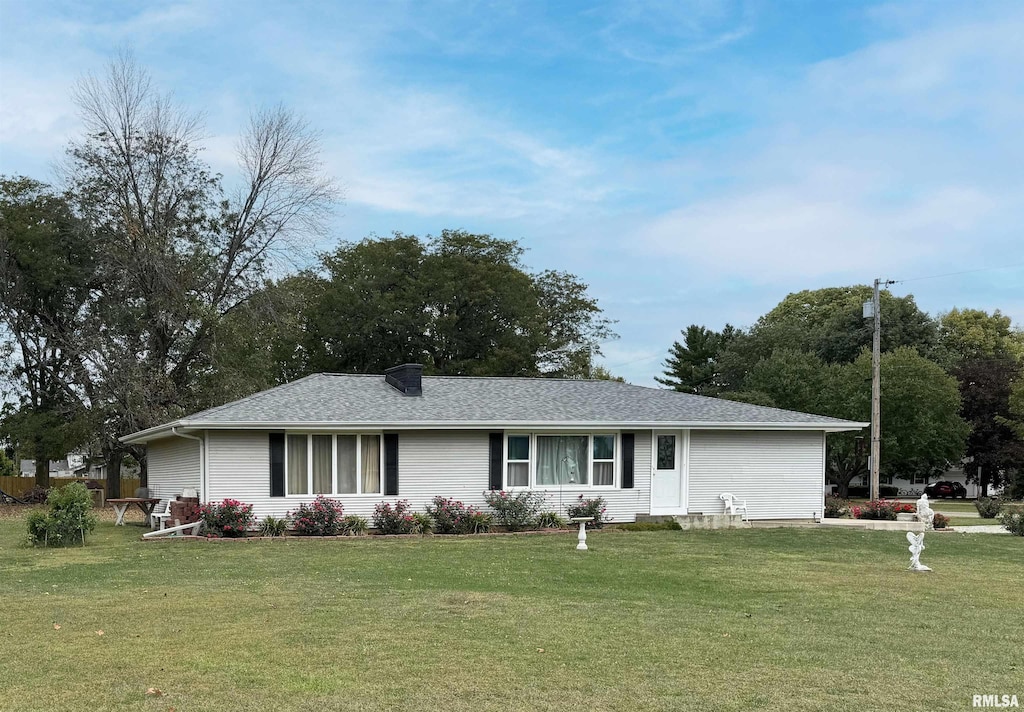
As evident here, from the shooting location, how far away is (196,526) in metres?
17.7

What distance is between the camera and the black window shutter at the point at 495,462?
19.8 metres

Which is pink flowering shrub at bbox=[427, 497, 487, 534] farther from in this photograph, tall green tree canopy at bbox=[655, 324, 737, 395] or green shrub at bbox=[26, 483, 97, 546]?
tall green tree canopy at bbox=[655, 324, 737, 395]

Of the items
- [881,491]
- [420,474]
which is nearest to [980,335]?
[881,491]

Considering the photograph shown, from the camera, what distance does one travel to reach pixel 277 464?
18438 millimetres

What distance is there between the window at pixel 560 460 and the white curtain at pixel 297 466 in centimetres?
422

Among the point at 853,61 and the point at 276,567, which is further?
the point at 853,61

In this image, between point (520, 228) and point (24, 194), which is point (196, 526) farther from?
point (520, 228)

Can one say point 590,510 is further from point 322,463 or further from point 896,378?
point 896,378

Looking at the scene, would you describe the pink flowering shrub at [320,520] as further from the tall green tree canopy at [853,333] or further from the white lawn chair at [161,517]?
the tall green tree canopy at [853,333]

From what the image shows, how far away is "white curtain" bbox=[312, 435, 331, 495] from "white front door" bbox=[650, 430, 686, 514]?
7088 millimetres

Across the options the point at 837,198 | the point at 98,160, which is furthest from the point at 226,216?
the point at 837,198

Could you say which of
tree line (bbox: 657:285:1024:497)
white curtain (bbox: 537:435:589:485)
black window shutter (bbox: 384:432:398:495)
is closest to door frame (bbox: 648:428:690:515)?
white curtain (bbox: 537:435:589:485)

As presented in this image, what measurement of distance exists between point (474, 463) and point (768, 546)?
650cm

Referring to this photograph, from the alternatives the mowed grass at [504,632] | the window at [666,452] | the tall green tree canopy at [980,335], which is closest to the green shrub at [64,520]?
the mowed grass at [504,632]
